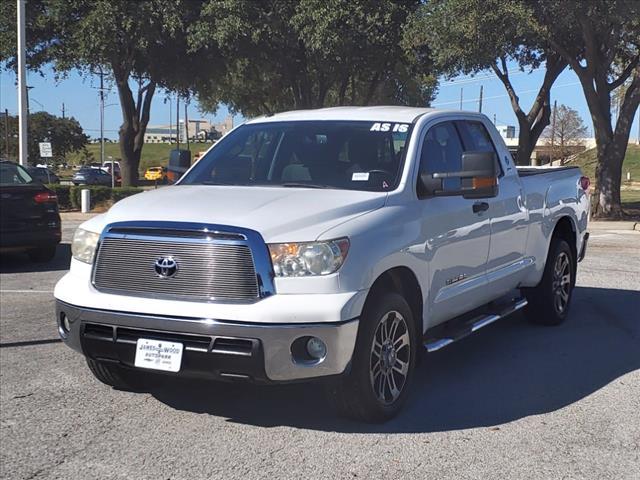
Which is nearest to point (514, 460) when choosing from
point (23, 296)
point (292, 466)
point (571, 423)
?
point (571, 423)

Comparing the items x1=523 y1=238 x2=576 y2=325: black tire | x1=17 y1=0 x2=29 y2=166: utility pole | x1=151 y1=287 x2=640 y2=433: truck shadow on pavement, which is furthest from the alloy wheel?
x1=17 y1=0 x2=29 y2=166: utility pole

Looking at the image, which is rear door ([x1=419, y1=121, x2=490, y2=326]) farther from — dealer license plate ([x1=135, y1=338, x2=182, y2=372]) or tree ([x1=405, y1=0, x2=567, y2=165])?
tree ([x1=405, y1=0, x2=567, y2=165])

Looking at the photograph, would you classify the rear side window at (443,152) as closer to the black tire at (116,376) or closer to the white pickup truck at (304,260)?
the white pickup truck at (304,260)

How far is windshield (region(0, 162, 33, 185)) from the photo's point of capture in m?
11.3

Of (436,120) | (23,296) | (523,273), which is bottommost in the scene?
(23,296)

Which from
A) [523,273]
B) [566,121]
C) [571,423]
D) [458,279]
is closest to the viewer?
[571,423]

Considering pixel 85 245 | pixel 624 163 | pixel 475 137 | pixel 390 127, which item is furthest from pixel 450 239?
pixel 624 163

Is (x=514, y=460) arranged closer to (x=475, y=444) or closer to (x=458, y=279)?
(x=475, y=444)

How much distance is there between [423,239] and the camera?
5051 millimetres

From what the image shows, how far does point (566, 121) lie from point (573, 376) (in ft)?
249

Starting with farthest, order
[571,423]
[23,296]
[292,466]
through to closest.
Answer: [23,296] < [571,423] < [292,466]

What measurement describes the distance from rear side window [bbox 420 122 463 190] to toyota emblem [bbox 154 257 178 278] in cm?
192

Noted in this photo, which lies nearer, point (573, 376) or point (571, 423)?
point (571, 423)

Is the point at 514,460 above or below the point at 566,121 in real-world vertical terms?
below
